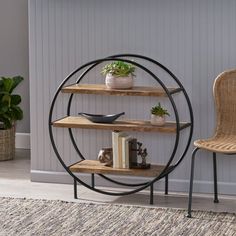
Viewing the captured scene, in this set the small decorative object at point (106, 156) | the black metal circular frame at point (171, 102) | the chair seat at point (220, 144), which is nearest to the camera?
the chair seat at point (220, 144)

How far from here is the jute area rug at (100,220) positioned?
420 cm

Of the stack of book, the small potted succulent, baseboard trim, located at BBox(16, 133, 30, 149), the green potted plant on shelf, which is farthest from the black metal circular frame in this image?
baseboard trim, located at BBox(16, 133, 30, 149)

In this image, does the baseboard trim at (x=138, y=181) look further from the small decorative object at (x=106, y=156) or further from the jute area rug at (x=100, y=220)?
the jute area rug at (x=100, y=220)

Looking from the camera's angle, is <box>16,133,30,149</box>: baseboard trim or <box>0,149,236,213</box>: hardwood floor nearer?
<box>0,149,236,213</box>: hardwood floor

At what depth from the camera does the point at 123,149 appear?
4.83 m

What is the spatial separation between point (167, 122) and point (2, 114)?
1.63 m

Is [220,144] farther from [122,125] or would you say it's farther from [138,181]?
[138,181]

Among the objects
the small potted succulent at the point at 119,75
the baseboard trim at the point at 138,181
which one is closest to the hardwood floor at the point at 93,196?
the baseboard trim at the point at 138,181

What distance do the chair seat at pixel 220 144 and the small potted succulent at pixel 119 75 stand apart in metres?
0.61

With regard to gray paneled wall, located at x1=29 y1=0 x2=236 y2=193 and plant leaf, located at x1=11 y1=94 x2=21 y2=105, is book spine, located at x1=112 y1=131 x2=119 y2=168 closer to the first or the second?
gray paneled wall, located at x1=29 y1=0 x2=236 y2=193

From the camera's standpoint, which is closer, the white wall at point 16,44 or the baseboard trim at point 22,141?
the white wall at point 16,44

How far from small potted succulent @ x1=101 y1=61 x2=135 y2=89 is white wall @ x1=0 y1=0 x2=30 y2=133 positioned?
5.76ft

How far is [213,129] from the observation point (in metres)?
4.95

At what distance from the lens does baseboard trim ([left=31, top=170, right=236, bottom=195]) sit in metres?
4.98
